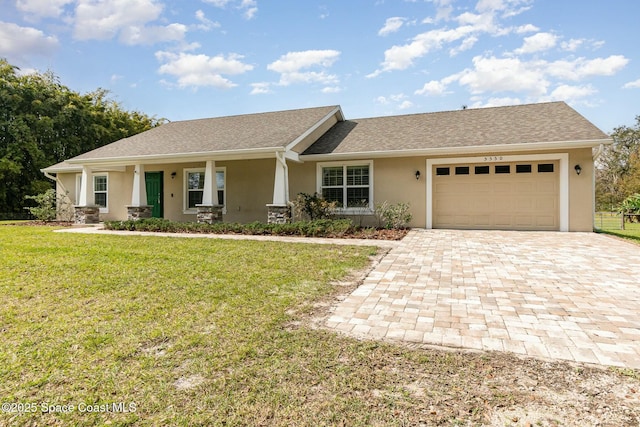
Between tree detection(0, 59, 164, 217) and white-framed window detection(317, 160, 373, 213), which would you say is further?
tree detection(0, 59, 164, 217)

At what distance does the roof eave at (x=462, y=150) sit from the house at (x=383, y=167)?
0.11ft

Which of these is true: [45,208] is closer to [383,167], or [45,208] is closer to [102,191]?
[102,191]

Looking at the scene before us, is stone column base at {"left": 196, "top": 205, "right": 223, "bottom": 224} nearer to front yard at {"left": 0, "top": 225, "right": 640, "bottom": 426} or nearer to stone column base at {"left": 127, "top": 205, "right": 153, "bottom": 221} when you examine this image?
stone column base at {"left": 127, "top": 205, "right": 153, "bottom": 221}

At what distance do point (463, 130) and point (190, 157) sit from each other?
9.77 meters

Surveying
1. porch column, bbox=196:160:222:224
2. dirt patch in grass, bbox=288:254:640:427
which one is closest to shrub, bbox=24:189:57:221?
porch column, bbox=196:160:222:224

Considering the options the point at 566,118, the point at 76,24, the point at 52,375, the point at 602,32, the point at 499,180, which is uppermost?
the point at 76,24

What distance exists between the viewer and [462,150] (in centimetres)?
1092

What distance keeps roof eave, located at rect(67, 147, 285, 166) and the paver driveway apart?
20.3 feet

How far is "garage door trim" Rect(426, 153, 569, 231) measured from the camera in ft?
33.9

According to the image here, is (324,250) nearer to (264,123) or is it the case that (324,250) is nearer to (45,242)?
(45,242)

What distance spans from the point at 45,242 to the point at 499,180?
42.7 ft

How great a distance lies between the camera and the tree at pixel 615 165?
2653 centimetres

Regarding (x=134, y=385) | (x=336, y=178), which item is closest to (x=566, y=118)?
(x=336, y=178)

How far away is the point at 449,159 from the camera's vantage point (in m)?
11.5
